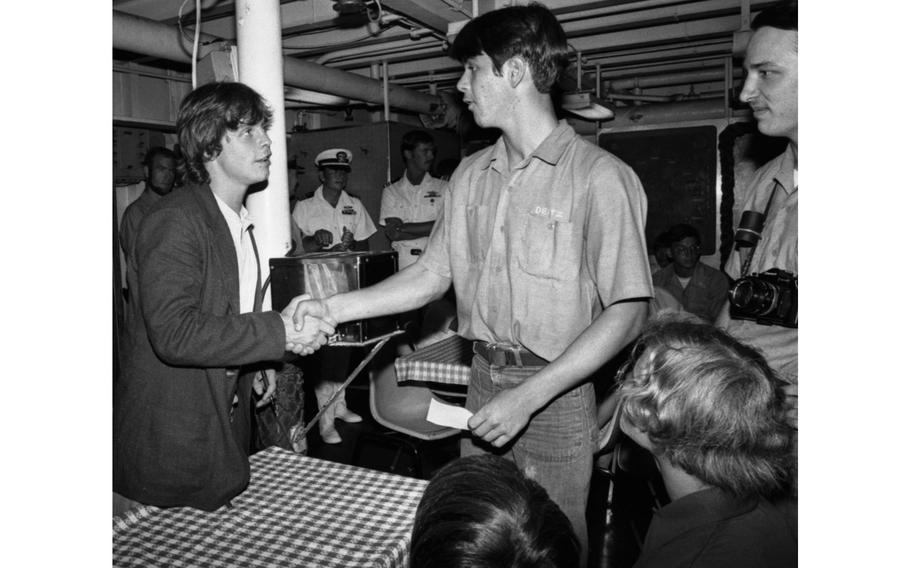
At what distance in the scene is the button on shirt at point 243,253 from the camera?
201 cm

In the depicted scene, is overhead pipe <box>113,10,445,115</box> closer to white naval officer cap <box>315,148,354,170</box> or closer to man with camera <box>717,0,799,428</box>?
white naval officer cap <box>315,148,354,170</box>

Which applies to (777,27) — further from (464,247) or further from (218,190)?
(218,190)

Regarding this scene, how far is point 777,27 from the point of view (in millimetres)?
1965

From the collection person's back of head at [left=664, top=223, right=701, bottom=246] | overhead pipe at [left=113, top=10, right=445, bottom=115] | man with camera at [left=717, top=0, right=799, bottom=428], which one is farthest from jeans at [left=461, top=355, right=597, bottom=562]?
person's back of head at [left=664, top=223, right=701, bottom=246]

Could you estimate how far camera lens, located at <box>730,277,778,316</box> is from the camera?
1.87 m

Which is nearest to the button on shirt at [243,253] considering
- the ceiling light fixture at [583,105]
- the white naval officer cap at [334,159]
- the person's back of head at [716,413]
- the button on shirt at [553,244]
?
the button on shirt at [553,244]

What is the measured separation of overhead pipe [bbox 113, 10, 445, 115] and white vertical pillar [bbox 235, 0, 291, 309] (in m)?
0.18

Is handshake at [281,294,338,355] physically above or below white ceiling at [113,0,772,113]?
below

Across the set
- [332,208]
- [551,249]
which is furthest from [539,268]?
[332,208]

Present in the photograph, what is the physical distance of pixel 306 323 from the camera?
193 cm

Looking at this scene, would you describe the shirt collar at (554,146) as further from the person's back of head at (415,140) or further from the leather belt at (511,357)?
the person's back of head at (415,140)

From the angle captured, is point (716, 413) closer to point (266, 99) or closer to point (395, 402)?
point (266, 99)

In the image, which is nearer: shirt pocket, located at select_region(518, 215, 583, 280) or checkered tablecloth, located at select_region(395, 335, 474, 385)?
shirt pocket, located at select_region(518, 215, 583, 280)
